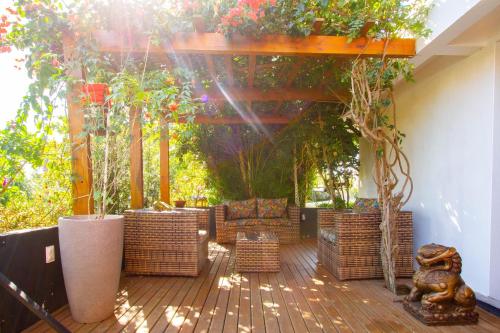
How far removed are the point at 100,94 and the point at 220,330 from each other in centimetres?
215

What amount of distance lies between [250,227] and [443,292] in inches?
152

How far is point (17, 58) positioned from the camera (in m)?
3.51

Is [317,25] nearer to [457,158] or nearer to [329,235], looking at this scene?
[457,158]

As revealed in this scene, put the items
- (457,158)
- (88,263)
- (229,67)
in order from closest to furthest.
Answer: (88,263) < (457,158) < (229,67)

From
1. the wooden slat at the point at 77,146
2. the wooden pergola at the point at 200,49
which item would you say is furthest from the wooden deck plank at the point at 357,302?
the wooden slat at the point at 77,146

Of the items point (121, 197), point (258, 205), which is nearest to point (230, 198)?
point (258, 205)

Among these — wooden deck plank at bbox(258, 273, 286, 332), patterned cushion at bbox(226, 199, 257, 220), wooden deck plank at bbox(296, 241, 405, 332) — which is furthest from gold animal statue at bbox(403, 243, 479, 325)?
patterned cushion at bbox(226, 199, 257, 220)

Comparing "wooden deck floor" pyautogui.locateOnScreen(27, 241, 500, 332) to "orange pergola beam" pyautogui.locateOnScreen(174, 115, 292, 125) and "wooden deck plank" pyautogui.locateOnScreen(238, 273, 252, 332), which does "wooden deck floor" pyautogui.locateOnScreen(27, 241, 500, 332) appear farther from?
"orange pergola beam" pyautogui.locateOnScreen(174, 115, 292, 125)

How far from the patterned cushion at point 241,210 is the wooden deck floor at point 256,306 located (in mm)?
2294

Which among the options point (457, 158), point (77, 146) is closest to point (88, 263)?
point (77, 146)

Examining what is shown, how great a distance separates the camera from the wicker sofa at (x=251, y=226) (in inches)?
249

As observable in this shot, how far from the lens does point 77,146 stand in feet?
10.6

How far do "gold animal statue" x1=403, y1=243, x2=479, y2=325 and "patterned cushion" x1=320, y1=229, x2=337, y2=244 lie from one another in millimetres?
1265

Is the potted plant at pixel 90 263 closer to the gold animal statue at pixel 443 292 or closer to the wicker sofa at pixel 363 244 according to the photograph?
the wicker sofa at pixel 363 244
